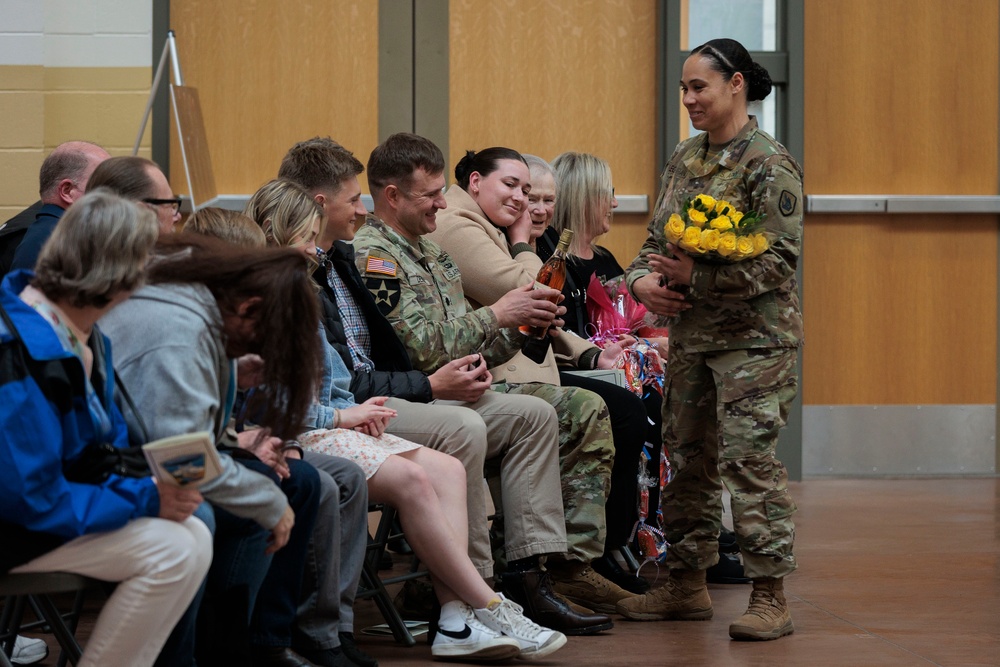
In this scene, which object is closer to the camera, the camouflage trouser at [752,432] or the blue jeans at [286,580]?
the blue jeans at [286,580]

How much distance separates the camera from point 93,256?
2.11m

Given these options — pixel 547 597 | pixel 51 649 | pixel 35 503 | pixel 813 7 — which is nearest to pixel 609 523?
pixel 547 597

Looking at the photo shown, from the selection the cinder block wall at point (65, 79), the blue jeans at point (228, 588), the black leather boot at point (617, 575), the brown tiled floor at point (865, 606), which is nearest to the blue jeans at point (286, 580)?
the blue jeans at point (228, 588)

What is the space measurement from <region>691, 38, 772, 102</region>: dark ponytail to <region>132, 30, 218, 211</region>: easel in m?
2.94

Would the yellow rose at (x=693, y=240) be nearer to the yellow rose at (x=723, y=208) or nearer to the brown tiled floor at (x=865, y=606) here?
the yellow rose at (x=723, y=208)

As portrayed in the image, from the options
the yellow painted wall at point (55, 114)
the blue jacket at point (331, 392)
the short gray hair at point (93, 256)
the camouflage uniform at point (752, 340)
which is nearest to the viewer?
the short gray hair at point (93, 256)

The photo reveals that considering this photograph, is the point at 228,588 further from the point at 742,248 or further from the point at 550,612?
the point at 742,248

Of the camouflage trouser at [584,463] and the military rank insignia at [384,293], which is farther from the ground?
the military rank insignia at [384,293]

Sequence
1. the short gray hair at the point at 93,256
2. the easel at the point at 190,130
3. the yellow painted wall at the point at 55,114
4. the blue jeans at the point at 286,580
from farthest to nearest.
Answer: the yellow painted wall at the point at 55,114 < the easel at the point at 190,130 < the blue jeans at the point at 286,580 < the short gray hair at the point at 93,256

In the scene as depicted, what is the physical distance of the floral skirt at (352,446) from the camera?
3125 millimetres

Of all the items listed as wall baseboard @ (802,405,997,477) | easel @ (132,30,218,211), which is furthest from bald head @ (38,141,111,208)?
wall baseboard @ (802,405,997,477)

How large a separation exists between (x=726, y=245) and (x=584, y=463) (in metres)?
0.89

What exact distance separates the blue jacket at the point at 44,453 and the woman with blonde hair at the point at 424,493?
39.7 inches

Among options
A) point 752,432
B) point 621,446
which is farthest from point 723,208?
point 621,446
